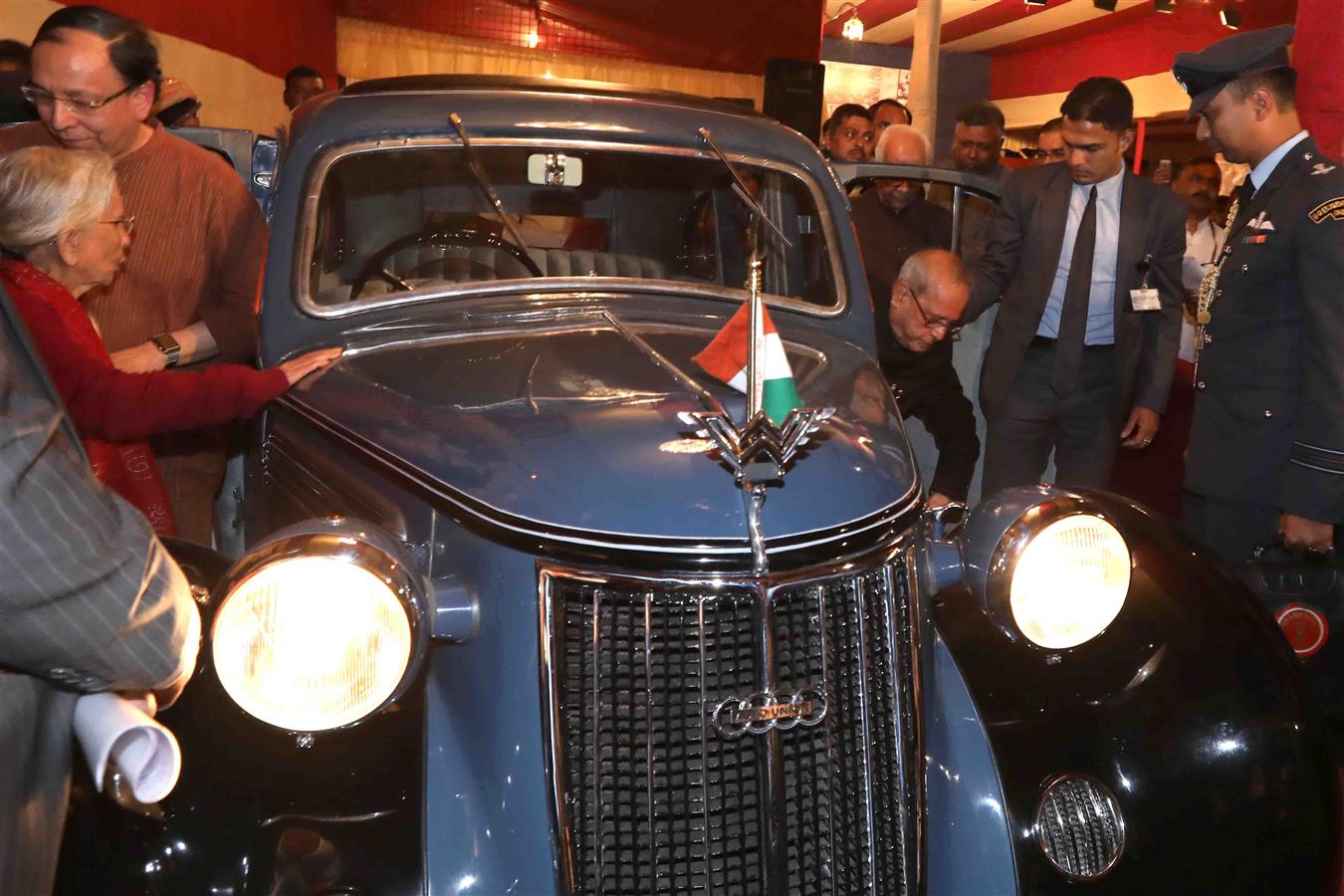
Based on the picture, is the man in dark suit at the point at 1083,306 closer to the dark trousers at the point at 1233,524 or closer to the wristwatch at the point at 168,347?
the dark trousers at the point at 1233,524

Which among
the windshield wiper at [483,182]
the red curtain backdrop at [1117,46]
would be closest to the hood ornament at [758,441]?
the windshield wiper at [483,182]

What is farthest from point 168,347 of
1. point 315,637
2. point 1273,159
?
point 1273,159

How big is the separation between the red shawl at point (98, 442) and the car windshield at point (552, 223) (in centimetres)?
50

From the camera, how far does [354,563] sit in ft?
6.04

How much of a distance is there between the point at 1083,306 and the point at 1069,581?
212 centimetres

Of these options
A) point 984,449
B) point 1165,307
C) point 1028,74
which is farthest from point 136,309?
point 1028,74

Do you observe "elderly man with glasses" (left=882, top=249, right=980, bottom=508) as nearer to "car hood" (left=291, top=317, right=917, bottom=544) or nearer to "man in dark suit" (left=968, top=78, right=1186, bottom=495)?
"man in dark suit" (left=968, top=78, right=1186, bottom=495)

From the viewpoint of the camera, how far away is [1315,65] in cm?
773

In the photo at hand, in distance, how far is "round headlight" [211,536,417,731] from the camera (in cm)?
182

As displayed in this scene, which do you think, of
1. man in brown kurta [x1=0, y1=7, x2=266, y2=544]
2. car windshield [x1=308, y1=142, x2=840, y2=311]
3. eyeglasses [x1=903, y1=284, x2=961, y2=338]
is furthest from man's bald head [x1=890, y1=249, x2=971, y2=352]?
man in brown kurta [x1=0, y1=7, x2=266, y2=544]

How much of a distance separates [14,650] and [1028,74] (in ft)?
73.1

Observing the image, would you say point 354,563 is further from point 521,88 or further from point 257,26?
point 257,26

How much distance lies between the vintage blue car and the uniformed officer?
0.85 m

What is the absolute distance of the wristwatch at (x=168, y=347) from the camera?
3.16 meters
